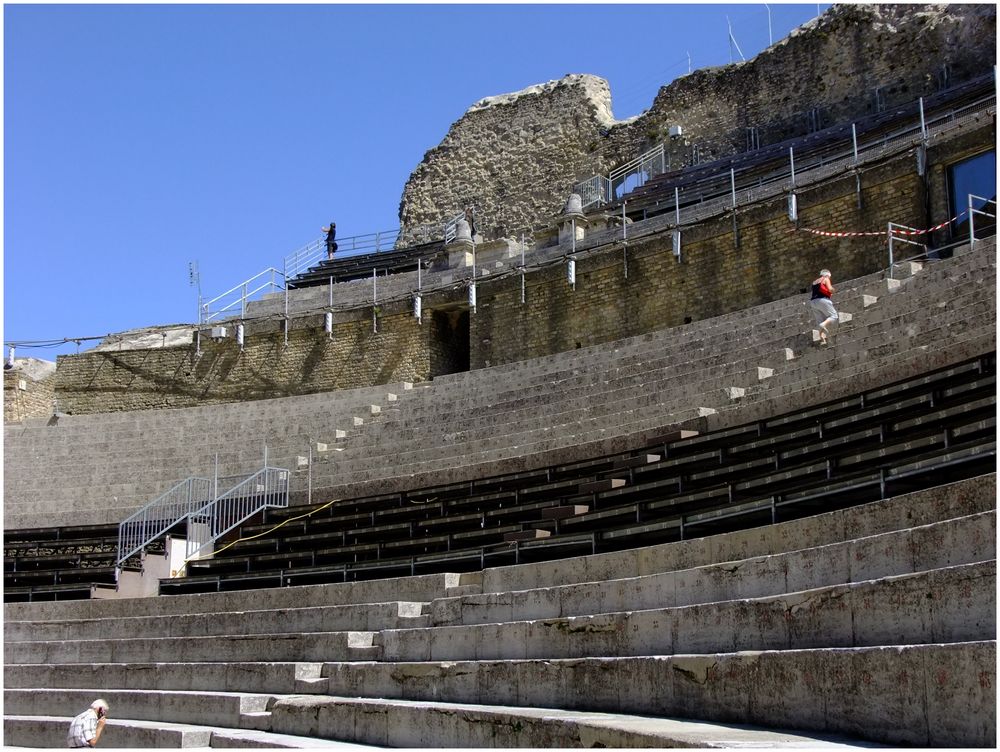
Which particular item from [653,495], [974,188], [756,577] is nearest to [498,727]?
[756,577]

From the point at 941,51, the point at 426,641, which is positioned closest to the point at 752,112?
the point at 941,51

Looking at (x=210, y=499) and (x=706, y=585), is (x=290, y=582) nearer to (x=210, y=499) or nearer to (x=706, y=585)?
(x=210, y=499)

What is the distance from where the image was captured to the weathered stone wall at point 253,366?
2406cm

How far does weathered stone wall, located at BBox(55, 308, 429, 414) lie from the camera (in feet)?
78.9

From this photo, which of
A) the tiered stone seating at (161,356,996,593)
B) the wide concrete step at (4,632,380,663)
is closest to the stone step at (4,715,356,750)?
the wide concrete step at (4,632,380,663)

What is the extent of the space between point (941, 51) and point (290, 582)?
18644mm

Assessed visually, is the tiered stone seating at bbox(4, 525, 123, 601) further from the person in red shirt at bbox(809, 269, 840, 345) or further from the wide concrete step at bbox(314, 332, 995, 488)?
the person in red shirt at bbox(809, 269, 840, 345)

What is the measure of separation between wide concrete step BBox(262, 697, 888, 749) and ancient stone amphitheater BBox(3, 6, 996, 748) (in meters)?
0.03

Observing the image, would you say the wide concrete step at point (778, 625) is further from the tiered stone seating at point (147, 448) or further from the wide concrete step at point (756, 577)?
the tiered stone seating at point (147, 448)

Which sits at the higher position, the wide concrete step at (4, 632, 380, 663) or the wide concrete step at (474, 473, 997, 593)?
the wide concrete step at (474, 473, 997, 593)

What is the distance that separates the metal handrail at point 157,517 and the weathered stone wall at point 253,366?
7.39m

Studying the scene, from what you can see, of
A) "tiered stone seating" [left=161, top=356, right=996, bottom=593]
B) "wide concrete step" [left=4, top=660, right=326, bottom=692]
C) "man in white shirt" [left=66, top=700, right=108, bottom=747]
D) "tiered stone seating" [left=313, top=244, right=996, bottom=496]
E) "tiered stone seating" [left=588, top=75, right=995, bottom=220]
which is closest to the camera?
"tiered stone seating" [left=161, top=356, right=996, bottom=593]

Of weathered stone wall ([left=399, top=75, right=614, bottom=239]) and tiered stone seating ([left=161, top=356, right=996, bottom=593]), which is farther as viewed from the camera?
weathered stone wall ([left=399, top=75, right=614, bottom=239])

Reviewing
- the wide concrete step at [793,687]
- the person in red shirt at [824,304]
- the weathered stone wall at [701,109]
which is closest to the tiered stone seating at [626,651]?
the wide concrete step at [793,687]
